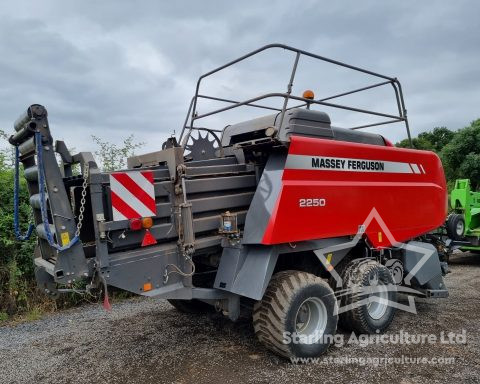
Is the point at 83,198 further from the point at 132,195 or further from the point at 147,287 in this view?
the point at 147,287

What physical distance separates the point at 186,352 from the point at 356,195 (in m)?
2.29

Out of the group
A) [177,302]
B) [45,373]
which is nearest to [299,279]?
[177,302]

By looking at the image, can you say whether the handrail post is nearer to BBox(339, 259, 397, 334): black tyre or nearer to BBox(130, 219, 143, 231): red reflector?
BBox(130, 219, 143, 231): red reflector

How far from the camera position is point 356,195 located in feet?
13.7

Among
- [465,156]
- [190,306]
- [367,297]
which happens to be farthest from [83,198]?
[465,156]

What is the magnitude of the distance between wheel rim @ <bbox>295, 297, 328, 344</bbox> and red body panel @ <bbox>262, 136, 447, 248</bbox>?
0.64 metres

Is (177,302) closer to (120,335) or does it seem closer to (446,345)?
(120,335)

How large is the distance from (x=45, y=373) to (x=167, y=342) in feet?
3.77

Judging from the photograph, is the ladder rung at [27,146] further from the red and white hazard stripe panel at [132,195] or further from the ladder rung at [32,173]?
the red and white hazard stripe panel at [132,195]

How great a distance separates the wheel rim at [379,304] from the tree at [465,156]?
49.8 feet

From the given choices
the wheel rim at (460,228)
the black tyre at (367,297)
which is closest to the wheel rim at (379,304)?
the black tyre at (367,297)

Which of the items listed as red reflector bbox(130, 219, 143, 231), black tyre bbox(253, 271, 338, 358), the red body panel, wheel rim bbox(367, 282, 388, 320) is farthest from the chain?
wheel rim bbox(367, 282, 388, 320)

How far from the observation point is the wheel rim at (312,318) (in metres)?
3.80

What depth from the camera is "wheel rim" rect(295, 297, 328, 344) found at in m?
3.80
